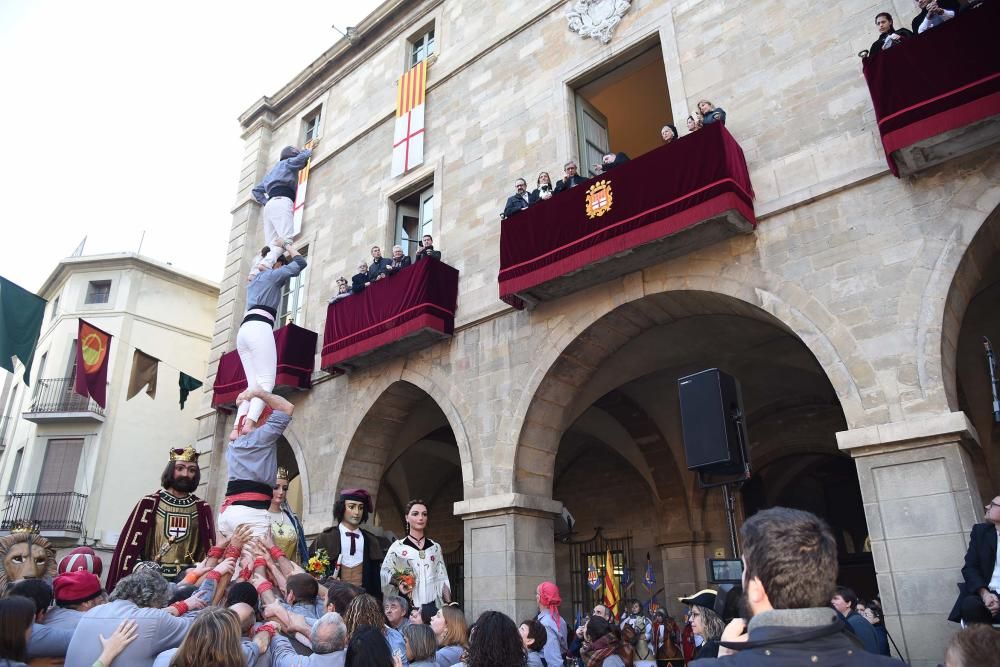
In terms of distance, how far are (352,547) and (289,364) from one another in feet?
19.5

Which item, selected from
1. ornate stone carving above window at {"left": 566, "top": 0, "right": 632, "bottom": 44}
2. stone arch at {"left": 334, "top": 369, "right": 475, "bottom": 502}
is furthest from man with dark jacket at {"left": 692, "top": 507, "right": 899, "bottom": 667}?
ornate stone carving above window at {"left": 566, "top": 0, "right": 632, "bottom": 44}

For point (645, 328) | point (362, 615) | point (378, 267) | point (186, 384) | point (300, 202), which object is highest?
point (300, 202)

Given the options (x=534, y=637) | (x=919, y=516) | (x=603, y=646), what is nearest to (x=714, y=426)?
(x=603, y=646)

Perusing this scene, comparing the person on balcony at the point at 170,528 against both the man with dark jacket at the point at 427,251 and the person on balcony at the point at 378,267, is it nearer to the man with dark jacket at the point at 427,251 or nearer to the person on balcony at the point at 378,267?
the man with dark jacket at the point at 427,251

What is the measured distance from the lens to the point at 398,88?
13586mm

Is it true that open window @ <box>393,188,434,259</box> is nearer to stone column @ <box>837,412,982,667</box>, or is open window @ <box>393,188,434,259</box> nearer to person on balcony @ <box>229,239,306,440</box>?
person on balcony @ <box>229,239,306,440</box>

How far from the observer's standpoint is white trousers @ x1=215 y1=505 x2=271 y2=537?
5652 mm

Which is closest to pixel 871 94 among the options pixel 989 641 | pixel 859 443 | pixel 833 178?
pixel 833 178

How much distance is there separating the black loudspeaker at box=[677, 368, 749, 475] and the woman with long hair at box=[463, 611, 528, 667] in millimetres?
2572

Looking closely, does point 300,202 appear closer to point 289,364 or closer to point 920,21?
point 289,364

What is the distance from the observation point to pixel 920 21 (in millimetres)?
6832

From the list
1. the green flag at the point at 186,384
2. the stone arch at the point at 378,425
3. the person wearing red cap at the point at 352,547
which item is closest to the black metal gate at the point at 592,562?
the stone arch at the point at 378,425

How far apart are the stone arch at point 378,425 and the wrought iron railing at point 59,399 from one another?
1218 centimetres

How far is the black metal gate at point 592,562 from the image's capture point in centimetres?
1355
